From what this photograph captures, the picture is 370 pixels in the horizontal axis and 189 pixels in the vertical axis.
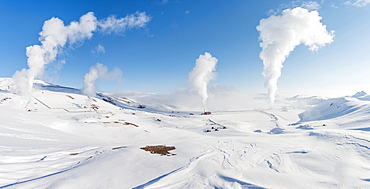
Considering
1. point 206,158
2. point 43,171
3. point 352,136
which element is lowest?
point 43,171

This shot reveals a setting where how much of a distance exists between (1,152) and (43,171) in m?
4.79

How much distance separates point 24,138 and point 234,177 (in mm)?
17953

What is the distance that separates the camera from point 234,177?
6477 mm

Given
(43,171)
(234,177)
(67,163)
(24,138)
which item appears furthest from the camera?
(24,138)

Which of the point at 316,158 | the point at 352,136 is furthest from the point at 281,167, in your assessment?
the point at 352,136

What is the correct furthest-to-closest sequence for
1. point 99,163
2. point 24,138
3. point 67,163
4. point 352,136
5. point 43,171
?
point 24,138
point 352,136
point 67,163
point 99,163
point 43,171

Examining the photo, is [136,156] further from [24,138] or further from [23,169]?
[24,138]

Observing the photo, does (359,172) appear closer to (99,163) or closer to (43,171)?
(99,163)

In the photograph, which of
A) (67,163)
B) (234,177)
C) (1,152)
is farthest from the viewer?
(1,152)

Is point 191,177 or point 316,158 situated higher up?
point 316,158

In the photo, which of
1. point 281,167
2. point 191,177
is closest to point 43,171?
point 191,177

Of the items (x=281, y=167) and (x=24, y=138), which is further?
(x=24, y=138)

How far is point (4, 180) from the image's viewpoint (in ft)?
19.2

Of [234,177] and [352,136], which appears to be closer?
[234,177]
